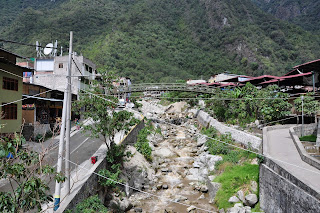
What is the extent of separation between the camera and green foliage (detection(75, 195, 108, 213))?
32.5ft

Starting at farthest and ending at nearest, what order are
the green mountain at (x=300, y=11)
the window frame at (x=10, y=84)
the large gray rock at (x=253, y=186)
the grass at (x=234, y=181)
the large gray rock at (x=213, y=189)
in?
1. the green mountain at (x=300, y=11)
2. the window frame at (x=10, y=84)
3. the large gray rock at (x=213, y=189)
4. the grass at (x=234, y=181)
5. the large gray rock at (x=253, y=186)

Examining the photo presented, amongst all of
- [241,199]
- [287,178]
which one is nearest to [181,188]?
[241,199]

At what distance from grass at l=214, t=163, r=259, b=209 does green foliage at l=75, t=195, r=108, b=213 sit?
20.0 ft

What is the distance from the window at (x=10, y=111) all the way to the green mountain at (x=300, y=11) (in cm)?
12010

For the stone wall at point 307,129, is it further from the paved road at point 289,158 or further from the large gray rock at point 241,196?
the large gray rock at point 241,196

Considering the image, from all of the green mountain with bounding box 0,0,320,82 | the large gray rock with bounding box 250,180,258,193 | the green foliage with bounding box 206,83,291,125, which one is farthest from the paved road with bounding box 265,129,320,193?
the green mountain with bounding box 0,0,320,82

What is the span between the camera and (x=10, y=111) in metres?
17.1

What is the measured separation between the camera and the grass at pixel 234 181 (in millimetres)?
12453

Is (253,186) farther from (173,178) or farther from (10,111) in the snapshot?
(10,111)

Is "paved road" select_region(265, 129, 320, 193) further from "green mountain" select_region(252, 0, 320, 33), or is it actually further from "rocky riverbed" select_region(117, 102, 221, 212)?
"green mountain" select_region(252, 0, 320, 33)

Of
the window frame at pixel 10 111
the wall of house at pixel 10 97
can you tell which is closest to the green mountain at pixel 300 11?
the wall of house at pixel 10 97

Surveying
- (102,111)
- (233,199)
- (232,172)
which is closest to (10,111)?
(102,111)

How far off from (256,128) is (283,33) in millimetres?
88698

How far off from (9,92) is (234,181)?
1635cm
